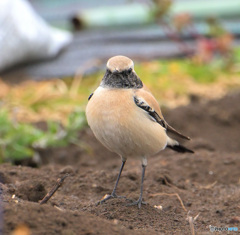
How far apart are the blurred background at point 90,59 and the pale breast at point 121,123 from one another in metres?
1.82

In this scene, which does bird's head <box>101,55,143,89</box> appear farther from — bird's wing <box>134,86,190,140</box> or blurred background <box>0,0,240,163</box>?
blurred background <box>0,0,240,163</box>

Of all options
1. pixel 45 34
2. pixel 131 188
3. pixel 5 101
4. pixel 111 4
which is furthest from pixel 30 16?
pixel 131 188

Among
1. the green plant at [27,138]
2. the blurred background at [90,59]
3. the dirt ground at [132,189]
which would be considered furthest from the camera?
the blurred background at [90,59]

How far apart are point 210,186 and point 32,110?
11.4ft

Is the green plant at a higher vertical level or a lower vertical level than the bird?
lower

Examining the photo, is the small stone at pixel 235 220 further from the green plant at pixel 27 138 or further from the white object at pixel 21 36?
the white object at pixel 21 36

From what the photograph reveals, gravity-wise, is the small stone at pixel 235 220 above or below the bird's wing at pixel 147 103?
below

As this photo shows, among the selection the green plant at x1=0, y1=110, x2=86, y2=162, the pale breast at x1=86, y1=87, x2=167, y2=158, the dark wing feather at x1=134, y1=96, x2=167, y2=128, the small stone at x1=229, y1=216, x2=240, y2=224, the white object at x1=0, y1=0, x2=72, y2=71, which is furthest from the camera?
the white object at x1=0, y1=0, x2=72, y2=71

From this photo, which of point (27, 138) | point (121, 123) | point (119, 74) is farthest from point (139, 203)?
point (27, 138)

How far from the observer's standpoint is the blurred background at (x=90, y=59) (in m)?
6.86

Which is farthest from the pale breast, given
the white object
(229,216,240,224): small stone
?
the white object

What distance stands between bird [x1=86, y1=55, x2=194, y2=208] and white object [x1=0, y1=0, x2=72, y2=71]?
5.02 m

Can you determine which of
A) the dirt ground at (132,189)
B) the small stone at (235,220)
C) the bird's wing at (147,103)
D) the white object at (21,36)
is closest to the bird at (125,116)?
the bird's wing at (147,103)

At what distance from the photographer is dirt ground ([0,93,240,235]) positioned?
9.95 ft
